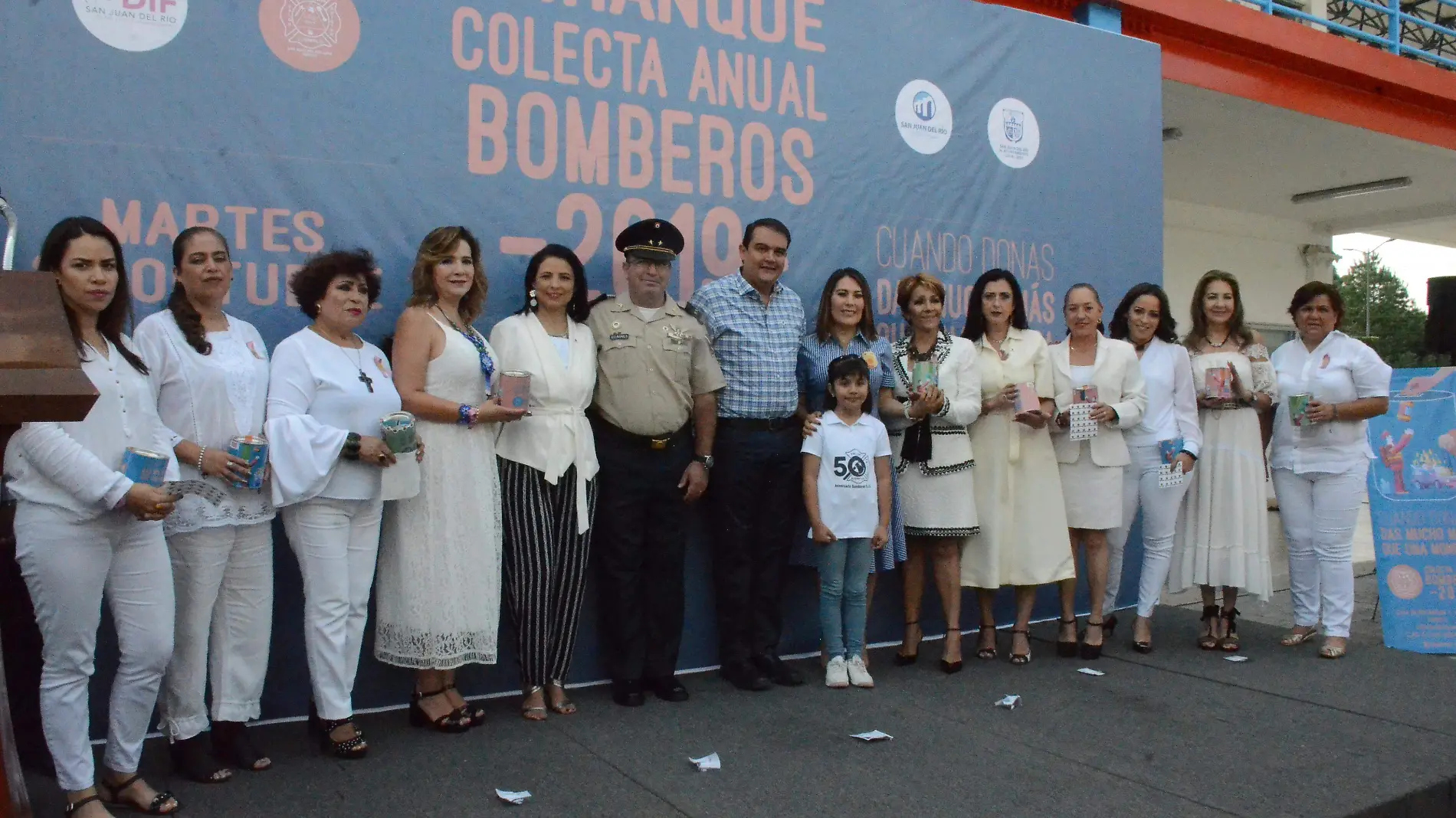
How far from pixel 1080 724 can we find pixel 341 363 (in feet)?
9.61

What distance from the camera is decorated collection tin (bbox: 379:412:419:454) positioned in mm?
3418

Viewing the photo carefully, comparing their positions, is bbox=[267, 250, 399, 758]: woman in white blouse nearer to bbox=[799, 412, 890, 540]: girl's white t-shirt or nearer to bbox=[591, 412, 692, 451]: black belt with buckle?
bbox=[591, 412, 692, 451]: black belt with buckle

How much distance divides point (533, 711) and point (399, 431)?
125 cm

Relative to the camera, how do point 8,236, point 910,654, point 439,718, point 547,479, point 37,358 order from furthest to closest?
point 910,654 → point 547,479 → point 439,718 → point 8,236 → point 37,358

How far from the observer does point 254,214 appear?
3957 mm

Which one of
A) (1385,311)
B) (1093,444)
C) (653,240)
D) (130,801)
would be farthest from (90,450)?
→ (1385,311)

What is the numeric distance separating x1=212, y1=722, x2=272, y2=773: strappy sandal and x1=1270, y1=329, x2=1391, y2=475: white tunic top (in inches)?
181

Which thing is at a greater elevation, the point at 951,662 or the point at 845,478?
the point at 845,478

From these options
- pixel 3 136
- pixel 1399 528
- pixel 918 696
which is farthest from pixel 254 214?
pixel 1399 528

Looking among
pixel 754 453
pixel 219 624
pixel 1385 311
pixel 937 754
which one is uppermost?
pixel 1385 311

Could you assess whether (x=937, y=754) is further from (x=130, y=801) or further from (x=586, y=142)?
(x=586, y=142)

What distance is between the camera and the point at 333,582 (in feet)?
11.6

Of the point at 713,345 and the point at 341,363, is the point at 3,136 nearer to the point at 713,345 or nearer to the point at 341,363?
the point at 341,363

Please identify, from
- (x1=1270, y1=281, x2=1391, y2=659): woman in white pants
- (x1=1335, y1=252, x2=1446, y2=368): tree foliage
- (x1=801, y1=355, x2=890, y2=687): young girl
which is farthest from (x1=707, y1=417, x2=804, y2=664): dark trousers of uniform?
(x1=1335, y1=252, x2=1446, y2=368): tree foliage
